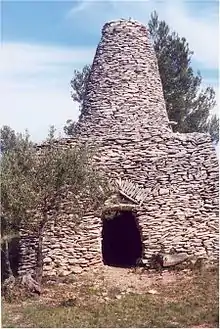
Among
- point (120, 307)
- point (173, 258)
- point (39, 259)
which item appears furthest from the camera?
point (173, 258)

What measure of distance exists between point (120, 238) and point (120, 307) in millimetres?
6136

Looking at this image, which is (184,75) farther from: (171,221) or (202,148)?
(171,221)

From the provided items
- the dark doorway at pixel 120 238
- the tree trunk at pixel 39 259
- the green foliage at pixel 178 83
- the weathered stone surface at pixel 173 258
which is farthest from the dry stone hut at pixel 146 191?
the green foliage at pixel 178 83

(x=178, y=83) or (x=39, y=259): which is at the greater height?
(x=178, y=83)

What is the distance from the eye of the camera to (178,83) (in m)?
20.6

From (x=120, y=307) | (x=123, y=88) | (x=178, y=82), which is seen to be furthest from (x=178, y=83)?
(x=120, y=307)

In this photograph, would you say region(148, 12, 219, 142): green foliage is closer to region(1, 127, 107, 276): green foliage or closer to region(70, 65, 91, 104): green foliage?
region(70, 65, 91, 104): green foliage

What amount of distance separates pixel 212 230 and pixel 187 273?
1.51 metres

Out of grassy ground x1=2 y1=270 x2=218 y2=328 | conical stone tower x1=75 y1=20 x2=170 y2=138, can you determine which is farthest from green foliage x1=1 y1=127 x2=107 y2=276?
conical stone tower x1=75 y1=20 x2=170 y2=138

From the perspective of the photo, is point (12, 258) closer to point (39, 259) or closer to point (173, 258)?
point (39, 259)

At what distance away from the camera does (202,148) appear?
13.1 metres

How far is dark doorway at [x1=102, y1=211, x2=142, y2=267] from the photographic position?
14.7m

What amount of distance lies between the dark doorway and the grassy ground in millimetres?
3498

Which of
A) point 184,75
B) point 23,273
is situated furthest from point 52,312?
point 184,75
